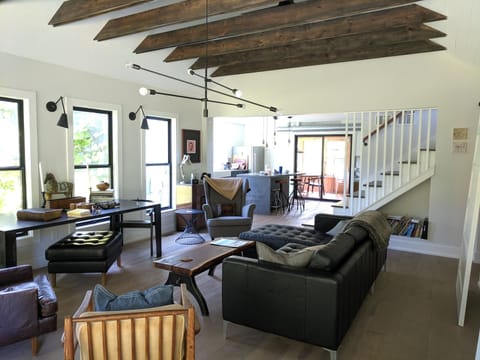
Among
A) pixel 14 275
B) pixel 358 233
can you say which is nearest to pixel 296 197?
pixel 358 233

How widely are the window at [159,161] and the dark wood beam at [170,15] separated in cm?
193

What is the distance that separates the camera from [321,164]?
1082cm

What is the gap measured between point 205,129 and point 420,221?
4.29 metres

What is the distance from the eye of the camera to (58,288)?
3.68 m

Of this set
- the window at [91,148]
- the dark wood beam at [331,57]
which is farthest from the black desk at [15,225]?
the dark wood beam at [331,57]

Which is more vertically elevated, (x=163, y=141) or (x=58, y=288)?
(x=163, y=141)

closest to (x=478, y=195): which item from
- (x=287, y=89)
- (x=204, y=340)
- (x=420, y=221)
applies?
(x=204, y=340)

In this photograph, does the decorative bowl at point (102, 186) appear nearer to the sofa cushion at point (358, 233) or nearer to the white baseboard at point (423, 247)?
the sofa cushion at point (358, 233)

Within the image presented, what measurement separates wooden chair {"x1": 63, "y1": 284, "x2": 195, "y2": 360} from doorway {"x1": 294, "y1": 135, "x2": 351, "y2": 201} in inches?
372

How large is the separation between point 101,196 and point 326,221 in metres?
3.03

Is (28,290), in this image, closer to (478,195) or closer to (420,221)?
(478,195)

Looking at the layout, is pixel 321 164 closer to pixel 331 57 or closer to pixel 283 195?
pixel 283 195

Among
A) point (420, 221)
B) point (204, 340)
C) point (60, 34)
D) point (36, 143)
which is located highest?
point (60, 34)

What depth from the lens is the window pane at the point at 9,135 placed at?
3.99 m
